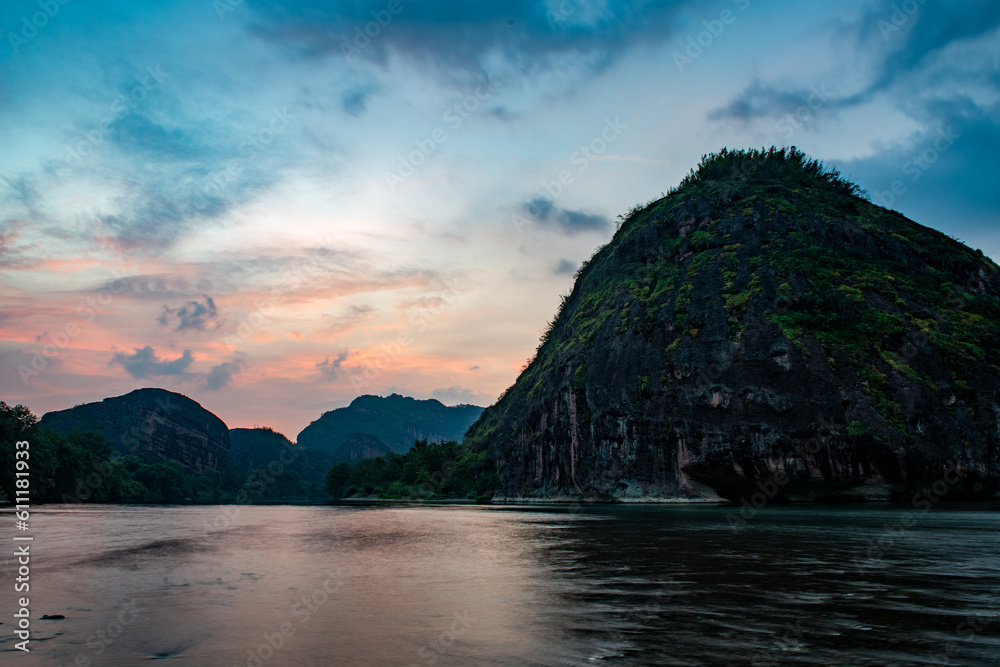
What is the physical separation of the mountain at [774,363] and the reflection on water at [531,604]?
50.4 m

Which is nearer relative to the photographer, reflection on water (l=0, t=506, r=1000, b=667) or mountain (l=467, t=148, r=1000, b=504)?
reflection on water (l=0, t=506, r=1000, b=667)

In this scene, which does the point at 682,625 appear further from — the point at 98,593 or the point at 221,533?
the point at 221,533

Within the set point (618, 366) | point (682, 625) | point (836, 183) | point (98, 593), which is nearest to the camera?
point (682, 625)

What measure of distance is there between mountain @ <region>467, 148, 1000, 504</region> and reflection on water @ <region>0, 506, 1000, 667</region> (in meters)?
50.4

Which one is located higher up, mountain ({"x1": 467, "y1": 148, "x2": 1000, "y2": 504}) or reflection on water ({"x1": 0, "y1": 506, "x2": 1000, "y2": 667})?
mountain ({"x1": 467, "y1": 148, "x2": 1000, "y2": 504})

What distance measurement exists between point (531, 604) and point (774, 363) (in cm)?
7279

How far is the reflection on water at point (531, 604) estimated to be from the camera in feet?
30.2

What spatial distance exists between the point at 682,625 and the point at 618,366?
280 ft

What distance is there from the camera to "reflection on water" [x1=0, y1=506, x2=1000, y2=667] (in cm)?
920

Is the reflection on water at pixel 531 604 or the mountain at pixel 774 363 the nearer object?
the reflection on water at pixel 531 604

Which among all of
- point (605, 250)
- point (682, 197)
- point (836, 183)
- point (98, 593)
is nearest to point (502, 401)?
point (605, 250)

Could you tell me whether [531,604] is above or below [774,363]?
below

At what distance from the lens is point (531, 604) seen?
1323 centimetres

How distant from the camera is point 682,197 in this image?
123188 millimetres
